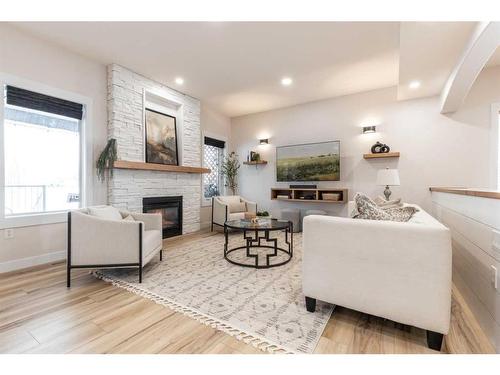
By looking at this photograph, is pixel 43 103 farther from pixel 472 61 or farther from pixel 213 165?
pixel 472 61

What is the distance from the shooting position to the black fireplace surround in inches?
160

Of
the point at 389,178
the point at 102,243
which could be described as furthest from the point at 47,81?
the point at 389,178

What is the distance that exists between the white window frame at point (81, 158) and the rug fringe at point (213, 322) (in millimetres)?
1427

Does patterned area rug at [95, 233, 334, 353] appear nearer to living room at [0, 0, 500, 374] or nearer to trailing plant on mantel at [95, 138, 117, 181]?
living room at [0, 0, 500, 374]

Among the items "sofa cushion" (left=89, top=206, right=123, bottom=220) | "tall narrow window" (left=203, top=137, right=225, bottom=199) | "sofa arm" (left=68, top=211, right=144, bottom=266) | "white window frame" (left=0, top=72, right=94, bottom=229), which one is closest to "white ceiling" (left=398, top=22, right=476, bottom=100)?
"sofa arm" (left=68, top=211, right=144, bottom=266)

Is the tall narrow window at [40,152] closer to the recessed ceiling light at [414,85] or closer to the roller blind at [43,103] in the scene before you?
the roller blind at [43,103]

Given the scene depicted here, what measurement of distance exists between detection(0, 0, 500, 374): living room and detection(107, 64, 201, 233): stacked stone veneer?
0.03m

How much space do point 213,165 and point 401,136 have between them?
13.1 feet

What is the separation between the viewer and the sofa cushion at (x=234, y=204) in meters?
4.89

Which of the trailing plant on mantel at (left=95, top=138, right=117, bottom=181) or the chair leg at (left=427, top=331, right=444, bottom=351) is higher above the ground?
the trailing plant on mantel at (left=95, top=138, right=117, bottom=181)

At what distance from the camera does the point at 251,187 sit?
6.00 m

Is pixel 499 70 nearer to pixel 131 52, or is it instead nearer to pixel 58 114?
pixel 131 52

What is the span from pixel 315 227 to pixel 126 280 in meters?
1.98
